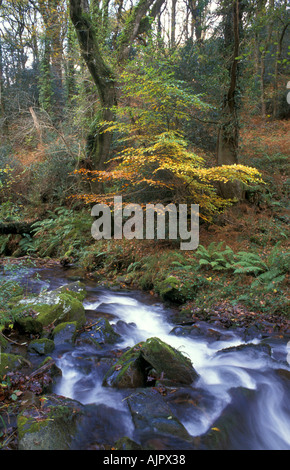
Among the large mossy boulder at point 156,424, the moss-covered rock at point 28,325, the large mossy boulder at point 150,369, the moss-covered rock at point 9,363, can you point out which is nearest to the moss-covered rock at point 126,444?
the large mossy boulder at point 156,424

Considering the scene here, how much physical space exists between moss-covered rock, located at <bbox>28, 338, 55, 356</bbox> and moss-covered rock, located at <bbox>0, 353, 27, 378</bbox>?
483mm

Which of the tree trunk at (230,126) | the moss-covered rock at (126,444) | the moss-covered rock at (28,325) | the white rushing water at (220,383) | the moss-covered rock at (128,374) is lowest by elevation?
the white rushing water at (220,383)

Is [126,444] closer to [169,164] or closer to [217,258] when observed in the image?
[217,258]

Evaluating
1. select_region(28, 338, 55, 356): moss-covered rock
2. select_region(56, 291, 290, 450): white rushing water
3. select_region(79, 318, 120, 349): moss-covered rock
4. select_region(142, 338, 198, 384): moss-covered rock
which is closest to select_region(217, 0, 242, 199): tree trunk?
select_region(56, 291, 290, 450): white rushing water

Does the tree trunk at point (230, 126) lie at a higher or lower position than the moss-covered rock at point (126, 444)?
higher

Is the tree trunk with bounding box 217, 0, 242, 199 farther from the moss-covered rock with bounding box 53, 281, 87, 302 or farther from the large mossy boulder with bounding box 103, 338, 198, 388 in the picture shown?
the large mossy boulder with bounding box 103, 338, 198, 388

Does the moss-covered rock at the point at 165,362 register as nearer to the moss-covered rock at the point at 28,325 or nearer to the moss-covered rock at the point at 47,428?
the moss-covered rock at the point at 47,428

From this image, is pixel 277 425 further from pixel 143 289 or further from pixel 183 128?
pixel 183 128

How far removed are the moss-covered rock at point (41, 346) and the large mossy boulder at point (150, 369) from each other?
116cm

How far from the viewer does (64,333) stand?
5.34 meters

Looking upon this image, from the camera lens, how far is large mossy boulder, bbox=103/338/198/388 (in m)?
4.24

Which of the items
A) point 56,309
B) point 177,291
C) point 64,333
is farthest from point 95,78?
point 64,333

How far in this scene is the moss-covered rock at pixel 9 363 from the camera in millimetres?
4022

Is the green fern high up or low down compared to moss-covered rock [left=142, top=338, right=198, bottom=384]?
up
